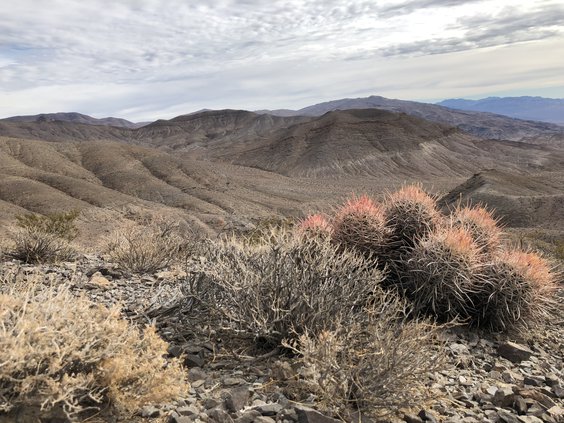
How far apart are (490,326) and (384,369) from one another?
3.00 m

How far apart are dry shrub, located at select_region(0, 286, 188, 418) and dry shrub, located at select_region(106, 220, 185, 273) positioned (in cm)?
435

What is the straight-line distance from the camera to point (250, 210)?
1610 inches

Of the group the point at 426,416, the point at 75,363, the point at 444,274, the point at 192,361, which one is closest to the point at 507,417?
the point at 426,416

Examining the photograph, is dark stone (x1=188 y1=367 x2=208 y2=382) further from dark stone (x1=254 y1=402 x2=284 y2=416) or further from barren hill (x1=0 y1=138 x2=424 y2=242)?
barren hill (x1=0 y1=138 x2=424 y2=242)

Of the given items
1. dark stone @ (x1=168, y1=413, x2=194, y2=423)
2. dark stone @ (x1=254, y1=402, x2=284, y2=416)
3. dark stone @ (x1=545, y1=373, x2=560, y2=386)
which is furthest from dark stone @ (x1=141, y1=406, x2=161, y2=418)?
dark stone @ (x1=545, y1=373, x2=560, y2=386)

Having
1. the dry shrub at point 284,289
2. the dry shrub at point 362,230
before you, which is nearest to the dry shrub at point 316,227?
the dry shrub at point 362,230

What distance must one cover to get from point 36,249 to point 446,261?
7000 mm

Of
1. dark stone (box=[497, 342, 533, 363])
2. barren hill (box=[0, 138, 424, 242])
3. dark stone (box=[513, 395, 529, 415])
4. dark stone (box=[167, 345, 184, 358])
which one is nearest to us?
dark stone (box=[513, 395, 529, 415])

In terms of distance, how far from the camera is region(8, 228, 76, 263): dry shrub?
339 inches

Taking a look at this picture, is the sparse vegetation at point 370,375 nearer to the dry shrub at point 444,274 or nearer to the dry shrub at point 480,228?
the dry shrub at point 444,274

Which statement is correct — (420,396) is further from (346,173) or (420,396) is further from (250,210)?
(346,173)

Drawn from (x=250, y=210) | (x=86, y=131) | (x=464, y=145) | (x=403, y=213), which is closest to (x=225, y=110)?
(x=86, y=131)

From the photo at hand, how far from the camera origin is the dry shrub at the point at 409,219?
6406 millimetres

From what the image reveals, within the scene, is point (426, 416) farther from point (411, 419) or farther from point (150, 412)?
point (150, 412)
